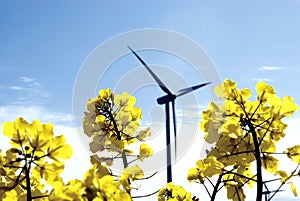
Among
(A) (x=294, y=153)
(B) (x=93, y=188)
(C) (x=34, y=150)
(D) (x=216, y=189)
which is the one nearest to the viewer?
(B) (x=93, y=188)

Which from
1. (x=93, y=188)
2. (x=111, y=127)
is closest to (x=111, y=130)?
(x=111, y=127)

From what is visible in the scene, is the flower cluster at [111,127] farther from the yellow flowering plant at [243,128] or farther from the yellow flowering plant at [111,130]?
the yellow flowering plant at [243,128]

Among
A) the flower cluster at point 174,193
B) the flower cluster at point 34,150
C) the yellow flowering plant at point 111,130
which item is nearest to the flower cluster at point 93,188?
the flower cluster at point 34,150

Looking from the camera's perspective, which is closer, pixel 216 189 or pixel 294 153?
pixel 294 153

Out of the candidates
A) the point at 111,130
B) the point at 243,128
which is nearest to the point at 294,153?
the point at 243,128

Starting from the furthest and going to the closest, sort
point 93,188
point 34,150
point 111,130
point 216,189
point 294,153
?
point 111,130
point 216,189
point 294,153
point 34,150
point 93,188

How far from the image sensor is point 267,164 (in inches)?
119

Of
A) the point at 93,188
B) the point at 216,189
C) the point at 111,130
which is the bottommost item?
the point at 93,188

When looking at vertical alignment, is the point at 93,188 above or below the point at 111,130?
below

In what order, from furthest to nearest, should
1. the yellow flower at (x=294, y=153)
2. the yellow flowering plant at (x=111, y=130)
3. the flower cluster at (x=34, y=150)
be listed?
the yellow flowering plant at (x=111, y=130) → the yellow flower at (x=294, y=153) → the flower cluster at (x=34, y=150)

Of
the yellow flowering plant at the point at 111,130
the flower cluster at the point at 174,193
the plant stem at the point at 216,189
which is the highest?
the yellow flowering plant at the point at 111,130

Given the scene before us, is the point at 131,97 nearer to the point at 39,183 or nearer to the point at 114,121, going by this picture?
the point at 114,121

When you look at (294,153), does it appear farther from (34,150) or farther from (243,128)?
(34,150)

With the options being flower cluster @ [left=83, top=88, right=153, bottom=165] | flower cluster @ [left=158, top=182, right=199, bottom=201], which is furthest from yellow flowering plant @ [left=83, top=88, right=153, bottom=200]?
flower cluster @ [left=158, top=182, right=199, bottom=201]
